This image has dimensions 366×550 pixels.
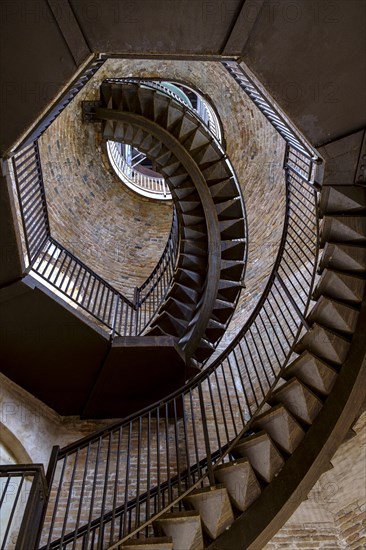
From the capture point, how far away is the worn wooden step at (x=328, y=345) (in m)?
4.12

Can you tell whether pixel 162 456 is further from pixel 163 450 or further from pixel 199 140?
pixel 199 140

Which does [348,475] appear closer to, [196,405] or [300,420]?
[300,420]

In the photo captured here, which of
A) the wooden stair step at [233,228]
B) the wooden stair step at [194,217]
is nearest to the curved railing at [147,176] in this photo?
the wooden stair step at [194,217]

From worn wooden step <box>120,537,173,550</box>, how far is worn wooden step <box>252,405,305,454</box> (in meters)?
1.24

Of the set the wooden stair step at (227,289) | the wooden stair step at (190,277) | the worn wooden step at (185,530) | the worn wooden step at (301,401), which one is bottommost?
the worn wooden step at (185,530)

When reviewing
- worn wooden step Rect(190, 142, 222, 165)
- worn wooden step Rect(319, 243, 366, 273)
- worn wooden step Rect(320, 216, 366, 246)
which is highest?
worn wooden step Rect(190, 142, 222, 165)

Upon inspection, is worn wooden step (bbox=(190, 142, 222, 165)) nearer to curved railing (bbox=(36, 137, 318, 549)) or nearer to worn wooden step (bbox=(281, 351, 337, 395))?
curved railing (bbox=(36, 137, 318, 549))

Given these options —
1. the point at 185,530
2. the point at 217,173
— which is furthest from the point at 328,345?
the point at 217,173

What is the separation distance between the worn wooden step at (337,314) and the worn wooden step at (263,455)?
3.92ft

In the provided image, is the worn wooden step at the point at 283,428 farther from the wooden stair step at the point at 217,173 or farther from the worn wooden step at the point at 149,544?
the wooden stair step at the point at 217,173

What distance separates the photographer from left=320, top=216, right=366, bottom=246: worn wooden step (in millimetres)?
4160

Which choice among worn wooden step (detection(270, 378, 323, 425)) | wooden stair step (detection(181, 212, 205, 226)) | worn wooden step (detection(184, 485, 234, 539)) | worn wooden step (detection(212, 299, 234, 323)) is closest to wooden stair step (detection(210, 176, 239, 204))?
wooden stair step (detection(181, 212, 205, 226))

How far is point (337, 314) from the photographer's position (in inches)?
165

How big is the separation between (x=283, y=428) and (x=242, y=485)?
607 millimetres
